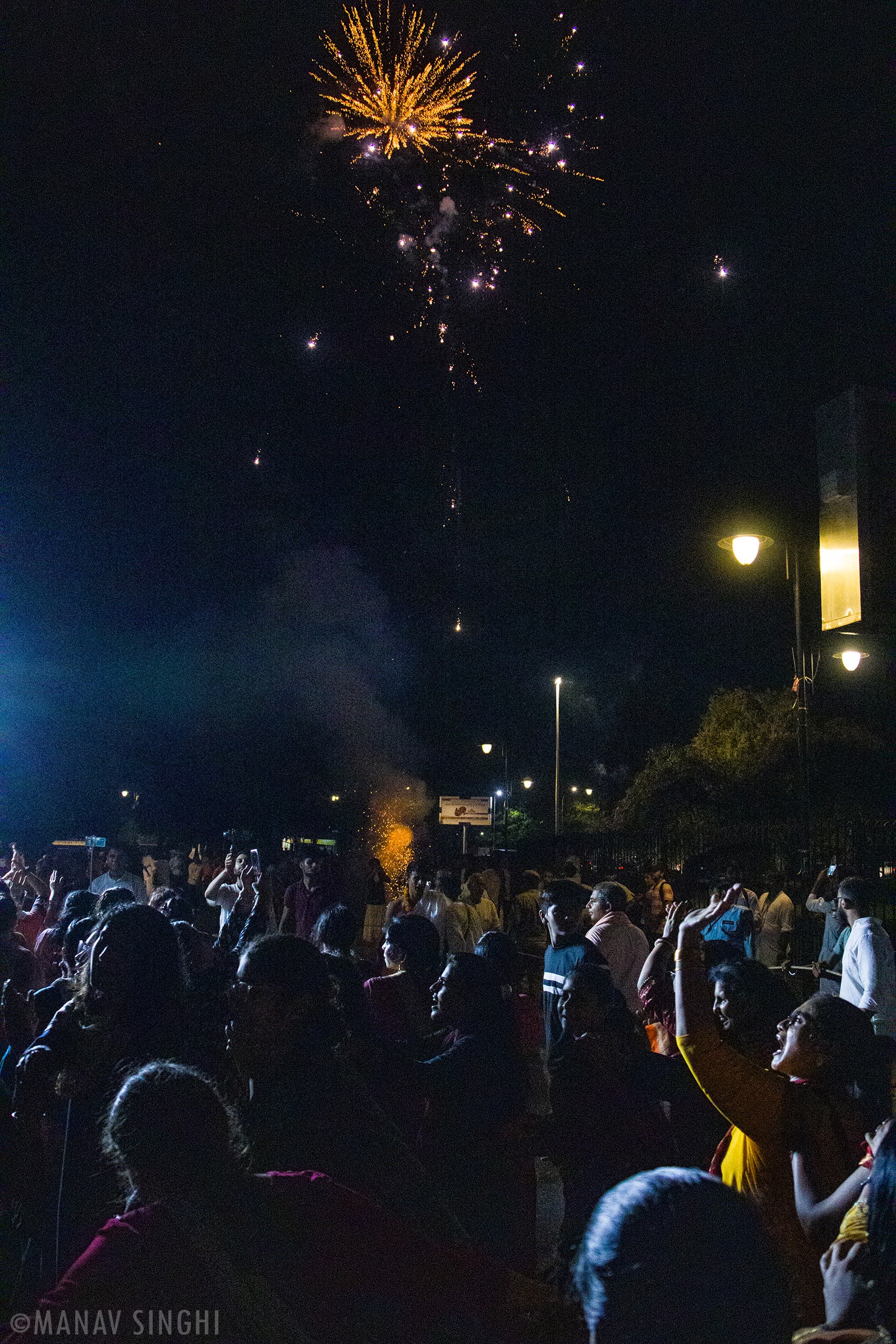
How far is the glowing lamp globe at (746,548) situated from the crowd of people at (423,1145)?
219 inches

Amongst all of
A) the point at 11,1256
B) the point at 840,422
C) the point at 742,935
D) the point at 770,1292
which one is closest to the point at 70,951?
the point at 11,1256

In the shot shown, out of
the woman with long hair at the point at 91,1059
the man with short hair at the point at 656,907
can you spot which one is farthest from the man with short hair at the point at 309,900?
the woman with long hair at the point at 91,1059

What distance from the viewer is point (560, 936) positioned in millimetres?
5809

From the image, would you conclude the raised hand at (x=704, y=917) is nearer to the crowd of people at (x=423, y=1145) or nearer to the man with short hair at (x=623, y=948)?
the crowd of people at (x=423, y=1145)

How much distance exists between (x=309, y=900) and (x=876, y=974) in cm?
529

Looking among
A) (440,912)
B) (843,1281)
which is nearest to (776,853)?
(440,912)

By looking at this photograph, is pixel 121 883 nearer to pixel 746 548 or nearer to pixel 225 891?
pixel 225 891

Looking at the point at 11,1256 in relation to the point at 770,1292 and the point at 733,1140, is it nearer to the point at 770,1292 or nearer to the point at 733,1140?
the point at 733,1140

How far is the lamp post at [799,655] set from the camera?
32.9 ft

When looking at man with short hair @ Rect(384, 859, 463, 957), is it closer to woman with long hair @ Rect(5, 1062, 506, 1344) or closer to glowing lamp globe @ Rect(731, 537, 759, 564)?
glowing lamp globe @ Rect(731, 537, 759, 564)

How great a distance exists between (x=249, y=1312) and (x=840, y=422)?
7.83 metres

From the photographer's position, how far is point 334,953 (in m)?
4.76

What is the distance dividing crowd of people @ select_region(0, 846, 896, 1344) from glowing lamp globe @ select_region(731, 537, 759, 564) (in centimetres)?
557

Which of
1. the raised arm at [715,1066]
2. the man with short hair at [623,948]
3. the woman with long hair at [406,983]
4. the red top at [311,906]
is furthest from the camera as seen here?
the red top at [311,906]
